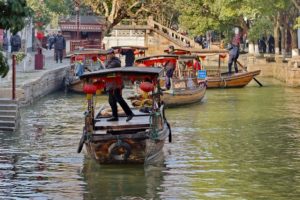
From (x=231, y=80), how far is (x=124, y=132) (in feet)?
76.9

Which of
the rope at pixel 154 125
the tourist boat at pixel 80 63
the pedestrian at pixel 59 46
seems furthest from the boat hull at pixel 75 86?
the rope at pixel 154 125

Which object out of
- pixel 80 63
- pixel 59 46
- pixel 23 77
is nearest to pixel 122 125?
pixel 23 77

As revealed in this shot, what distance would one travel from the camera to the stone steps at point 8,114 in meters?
24.2

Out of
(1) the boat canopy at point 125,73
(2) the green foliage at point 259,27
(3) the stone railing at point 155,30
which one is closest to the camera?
(1) the boat canopy at point 125,73

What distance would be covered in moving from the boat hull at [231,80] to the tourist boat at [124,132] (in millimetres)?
21084

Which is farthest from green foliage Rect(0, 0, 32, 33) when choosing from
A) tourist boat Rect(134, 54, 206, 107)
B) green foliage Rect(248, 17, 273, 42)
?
green foliage Rect(248, 17, 273, 42)

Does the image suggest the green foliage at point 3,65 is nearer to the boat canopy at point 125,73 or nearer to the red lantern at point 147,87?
the boat canopy at point 125,73

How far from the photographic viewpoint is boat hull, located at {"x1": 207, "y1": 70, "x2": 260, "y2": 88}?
41750 mm

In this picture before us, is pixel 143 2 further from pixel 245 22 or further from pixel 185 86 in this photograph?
pixel 185 86

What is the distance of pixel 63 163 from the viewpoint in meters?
19.7

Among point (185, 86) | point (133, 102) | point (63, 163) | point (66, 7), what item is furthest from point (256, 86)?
point (66, 7)

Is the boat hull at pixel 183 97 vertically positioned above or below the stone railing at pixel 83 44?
below

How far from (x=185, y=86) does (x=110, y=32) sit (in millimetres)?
30291

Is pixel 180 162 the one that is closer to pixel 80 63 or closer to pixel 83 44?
pixel 80 63
